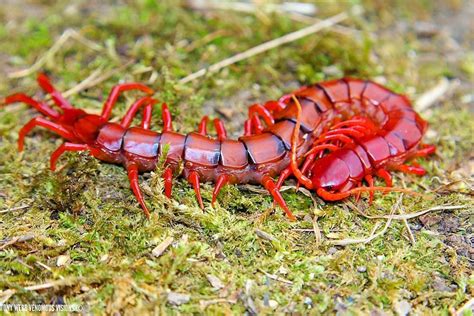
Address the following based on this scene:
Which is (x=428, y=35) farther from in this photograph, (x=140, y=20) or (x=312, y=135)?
(x=140, y=20)

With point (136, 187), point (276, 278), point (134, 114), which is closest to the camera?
point (276, 278)

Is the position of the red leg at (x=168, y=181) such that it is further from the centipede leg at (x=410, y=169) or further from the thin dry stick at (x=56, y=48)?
the thin dry stick at (x=56, y=48)

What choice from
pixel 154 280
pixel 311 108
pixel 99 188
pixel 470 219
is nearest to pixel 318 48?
pixel 311 108

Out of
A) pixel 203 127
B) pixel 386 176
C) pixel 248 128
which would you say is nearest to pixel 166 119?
pixel 203 127

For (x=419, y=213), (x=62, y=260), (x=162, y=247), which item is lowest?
(x=62, y=260)

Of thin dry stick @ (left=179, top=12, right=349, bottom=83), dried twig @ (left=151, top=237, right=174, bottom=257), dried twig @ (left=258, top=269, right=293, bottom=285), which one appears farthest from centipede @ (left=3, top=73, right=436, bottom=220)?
thin dry stick @ (left=179, top=12, right=349, bottom=83)

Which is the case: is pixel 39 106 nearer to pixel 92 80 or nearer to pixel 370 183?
pixel 92 80
